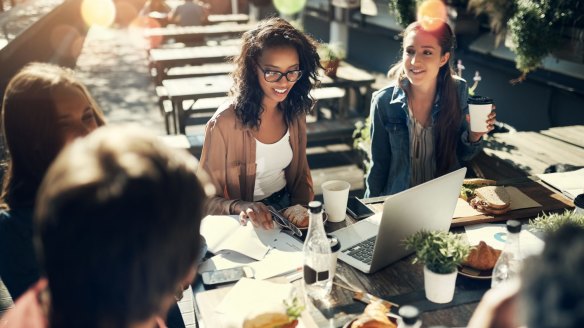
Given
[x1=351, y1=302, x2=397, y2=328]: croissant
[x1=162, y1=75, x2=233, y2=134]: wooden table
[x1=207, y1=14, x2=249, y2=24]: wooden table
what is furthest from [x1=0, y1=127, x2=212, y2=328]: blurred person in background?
[x1=207, y1=14, x2=249, y2=24]: wooden table

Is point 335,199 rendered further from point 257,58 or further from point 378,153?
point 378,153

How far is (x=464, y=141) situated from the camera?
8.71ft

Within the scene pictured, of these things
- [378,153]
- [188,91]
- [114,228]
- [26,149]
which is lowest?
[188,91]

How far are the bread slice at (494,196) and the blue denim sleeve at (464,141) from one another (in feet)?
1.61

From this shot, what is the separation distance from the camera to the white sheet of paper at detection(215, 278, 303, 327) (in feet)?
4.57

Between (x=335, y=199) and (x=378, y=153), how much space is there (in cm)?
94

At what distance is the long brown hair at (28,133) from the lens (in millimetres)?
1579

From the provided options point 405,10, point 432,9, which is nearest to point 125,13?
point 405,10

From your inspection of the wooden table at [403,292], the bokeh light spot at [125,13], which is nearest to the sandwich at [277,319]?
the wooden table at [403,292]

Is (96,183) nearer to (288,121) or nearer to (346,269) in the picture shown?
(346,269)

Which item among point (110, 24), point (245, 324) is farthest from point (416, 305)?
point (110, 24)

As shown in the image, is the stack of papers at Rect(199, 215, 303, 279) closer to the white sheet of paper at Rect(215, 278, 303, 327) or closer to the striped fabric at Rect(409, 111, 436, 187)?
the white sheet of paper at Rect(215, 278, 303, 327)

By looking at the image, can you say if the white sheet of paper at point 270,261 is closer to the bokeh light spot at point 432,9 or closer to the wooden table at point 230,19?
the bokeh light spot at point 432,9

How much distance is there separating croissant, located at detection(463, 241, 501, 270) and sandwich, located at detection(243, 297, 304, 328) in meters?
0.64
